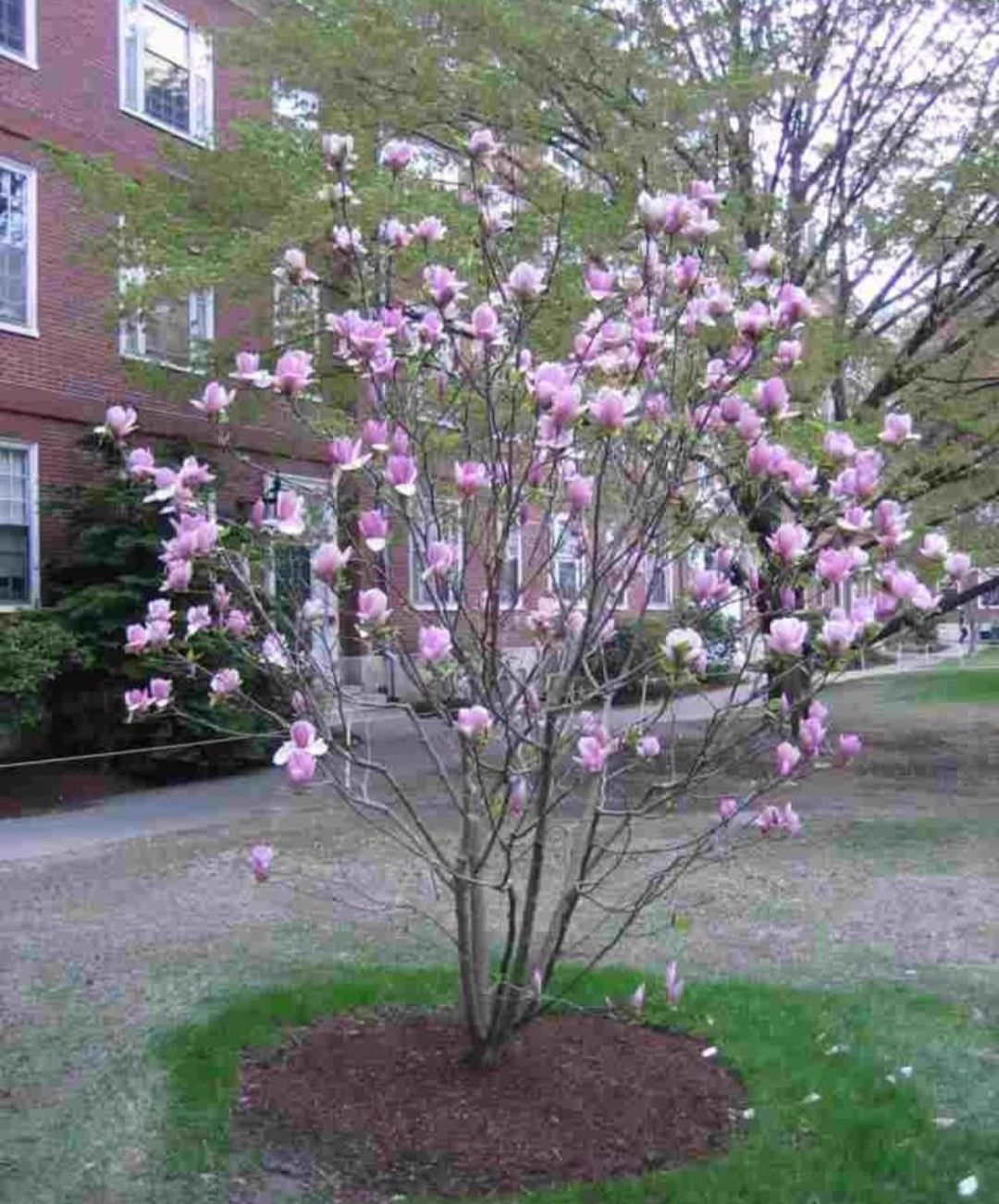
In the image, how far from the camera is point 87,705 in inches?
544

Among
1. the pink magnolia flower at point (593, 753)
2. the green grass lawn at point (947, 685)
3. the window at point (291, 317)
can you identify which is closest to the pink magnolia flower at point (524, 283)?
the pink magnolia flower at point (593, 753)

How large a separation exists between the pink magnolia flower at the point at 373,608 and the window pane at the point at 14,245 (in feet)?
40.4

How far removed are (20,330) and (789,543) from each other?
1269 cm

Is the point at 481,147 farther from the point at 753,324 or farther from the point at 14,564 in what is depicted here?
the point at 14,564

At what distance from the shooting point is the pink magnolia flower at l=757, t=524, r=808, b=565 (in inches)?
150

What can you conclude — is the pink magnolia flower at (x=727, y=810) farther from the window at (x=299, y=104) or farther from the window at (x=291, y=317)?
the window at (x=299, y=104)

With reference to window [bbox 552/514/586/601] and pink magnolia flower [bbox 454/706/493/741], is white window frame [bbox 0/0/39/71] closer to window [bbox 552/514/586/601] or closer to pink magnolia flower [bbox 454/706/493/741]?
window [bbox 552/514/586/601]

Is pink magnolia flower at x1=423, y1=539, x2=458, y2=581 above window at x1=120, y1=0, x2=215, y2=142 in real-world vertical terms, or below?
below

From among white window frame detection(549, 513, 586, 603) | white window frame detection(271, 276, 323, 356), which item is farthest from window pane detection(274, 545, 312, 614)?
white window frame detection(271, 276, 323, 356)

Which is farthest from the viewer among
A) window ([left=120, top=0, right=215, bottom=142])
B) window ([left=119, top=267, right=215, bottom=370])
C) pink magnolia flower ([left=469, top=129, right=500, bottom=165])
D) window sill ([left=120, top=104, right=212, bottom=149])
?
window ([left=120, top=0, right=215, bottom=142])

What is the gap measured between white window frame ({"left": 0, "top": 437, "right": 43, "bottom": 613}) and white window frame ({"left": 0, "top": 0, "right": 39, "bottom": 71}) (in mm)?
4158

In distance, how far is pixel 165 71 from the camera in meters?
16.9

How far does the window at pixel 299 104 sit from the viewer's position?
11469 mm

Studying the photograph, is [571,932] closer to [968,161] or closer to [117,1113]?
[117,1113]
